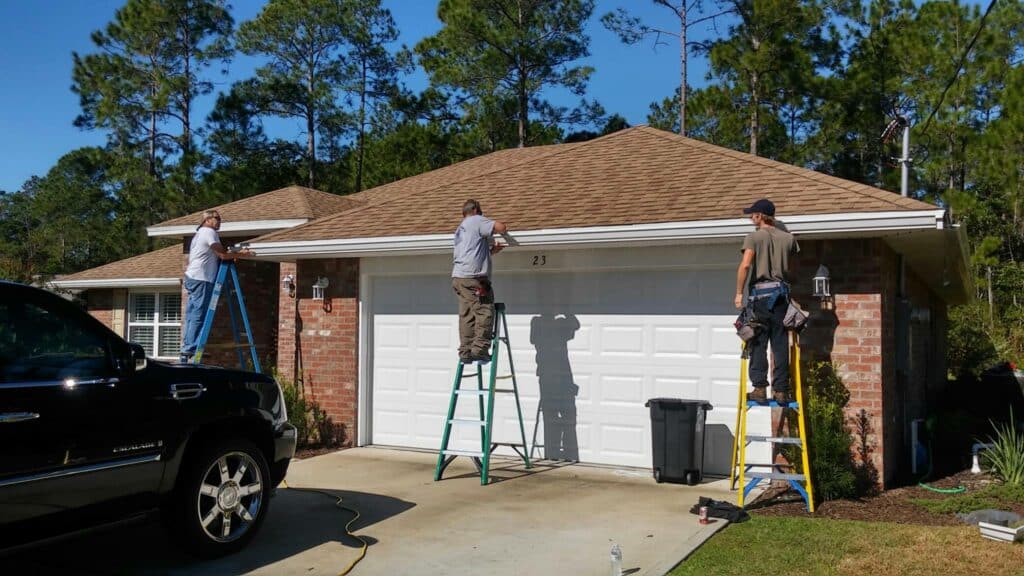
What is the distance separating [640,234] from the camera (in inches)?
345

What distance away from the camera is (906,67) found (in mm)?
26156

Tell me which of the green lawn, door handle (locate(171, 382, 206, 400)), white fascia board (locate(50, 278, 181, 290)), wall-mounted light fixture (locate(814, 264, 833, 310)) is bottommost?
the green lawn

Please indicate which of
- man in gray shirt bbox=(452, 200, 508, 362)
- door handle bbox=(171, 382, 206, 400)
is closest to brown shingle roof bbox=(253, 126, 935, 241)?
man in gray shirt bbox=(452, 200, 508, 362)

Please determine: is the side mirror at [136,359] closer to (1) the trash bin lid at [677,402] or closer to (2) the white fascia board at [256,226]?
(1) the trash bin lid at [677,402]

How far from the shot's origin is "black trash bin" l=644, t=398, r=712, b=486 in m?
8.47

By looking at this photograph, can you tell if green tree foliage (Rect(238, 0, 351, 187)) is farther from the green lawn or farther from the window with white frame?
the green lawn

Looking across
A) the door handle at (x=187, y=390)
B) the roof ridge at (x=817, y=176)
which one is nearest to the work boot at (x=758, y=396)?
the roof ridge at (x=817, y=176)

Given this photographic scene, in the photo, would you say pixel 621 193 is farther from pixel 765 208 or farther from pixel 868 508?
Answer: pixel 868 508

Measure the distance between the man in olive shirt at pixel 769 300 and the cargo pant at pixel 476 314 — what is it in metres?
2.54

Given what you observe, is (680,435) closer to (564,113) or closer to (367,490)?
(367,490)

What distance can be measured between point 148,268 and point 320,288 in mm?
9185

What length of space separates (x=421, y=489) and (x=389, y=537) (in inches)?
69.3

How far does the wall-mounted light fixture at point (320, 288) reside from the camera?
1116 cm

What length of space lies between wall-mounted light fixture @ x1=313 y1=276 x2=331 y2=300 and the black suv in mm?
4811
